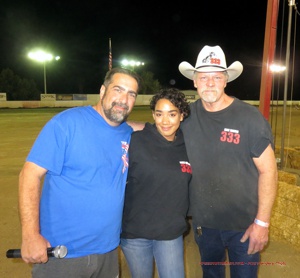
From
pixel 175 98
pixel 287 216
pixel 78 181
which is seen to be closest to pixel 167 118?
pixel 175 98

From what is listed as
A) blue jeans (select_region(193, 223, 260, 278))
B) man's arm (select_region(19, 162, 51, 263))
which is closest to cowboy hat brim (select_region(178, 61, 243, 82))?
blue jeans (select_region(193, 223, 260, 278))

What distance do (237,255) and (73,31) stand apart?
7491 cm

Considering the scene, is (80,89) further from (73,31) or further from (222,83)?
Answer: (222,83)

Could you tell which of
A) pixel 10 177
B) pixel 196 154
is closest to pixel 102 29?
pixel 10 177

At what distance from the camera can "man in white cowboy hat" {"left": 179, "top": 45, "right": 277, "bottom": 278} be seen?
2.43m

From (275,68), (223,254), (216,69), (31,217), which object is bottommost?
(223,254)

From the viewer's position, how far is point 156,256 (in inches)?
101

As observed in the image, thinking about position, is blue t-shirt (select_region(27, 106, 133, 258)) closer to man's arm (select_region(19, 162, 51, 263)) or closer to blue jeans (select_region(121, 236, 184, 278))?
man's arm (select_region(19, 162, 51, 263))

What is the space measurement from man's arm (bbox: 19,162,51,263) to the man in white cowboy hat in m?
1.19

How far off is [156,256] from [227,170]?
2.81 ft

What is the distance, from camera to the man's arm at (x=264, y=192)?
7.87 feet

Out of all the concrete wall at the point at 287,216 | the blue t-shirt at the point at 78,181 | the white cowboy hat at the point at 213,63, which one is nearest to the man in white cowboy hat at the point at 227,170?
the white cowboy hat at the point at 213,63

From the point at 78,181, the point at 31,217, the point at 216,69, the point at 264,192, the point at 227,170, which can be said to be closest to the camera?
the point at 31,217

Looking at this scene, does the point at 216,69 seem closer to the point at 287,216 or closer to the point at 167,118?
the point at 167,118
